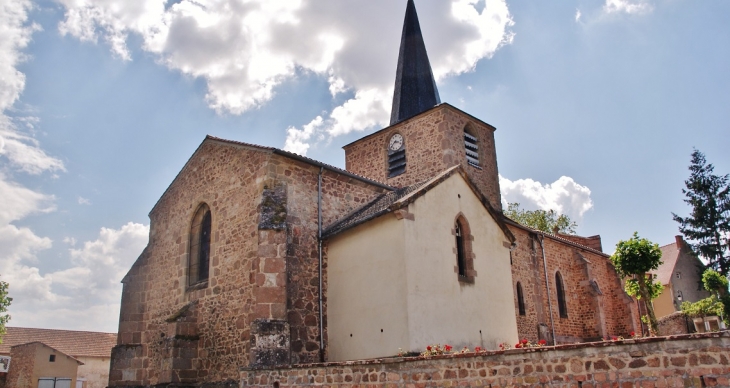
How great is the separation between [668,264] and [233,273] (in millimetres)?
41687

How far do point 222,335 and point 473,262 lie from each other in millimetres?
6886

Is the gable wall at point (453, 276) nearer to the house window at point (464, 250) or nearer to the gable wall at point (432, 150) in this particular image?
the house window at point (464, 250)

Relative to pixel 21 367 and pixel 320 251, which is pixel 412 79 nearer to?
pixel 320 251

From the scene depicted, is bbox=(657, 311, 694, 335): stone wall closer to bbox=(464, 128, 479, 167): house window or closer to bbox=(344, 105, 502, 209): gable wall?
bbox=(344, 105, 502, 209): gable wall

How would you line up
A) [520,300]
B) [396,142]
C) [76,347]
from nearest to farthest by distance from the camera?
[520,300]
[396,142]
[76,347]

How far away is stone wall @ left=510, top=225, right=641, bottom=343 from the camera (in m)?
21.2

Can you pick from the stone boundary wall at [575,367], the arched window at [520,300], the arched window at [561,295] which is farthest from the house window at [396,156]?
the stone boundary wall at [575,367]

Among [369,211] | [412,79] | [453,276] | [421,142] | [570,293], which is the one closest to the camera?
[453,276]

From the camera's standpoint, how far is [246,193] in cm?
1509

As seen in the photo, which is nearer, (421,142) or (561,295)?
(421,142)

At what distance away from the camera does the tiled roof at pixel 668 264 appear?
4322cm

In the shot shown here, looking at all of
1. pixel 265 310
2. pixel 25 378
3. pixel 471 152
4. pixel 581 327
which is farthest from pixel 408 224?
pixel 25 378

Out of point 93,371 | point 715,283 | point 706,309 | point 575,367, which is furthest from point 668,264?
point 93,371

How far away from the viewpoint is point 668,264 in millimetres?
45062
